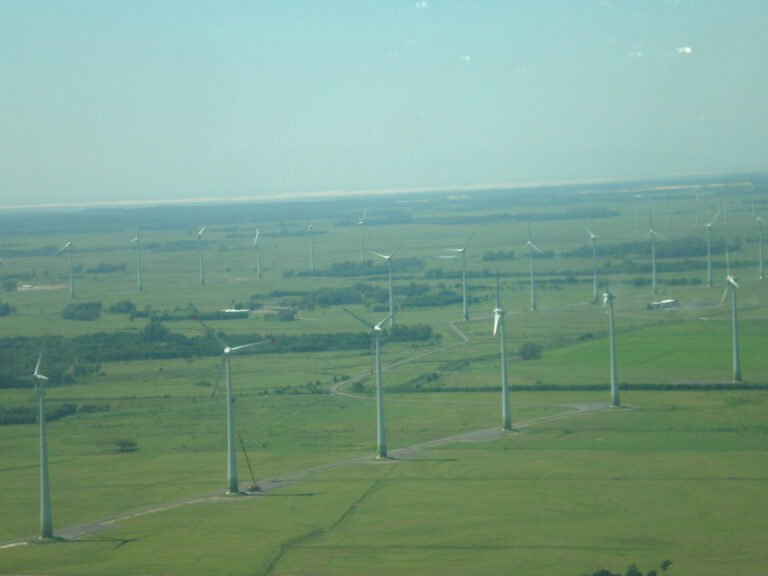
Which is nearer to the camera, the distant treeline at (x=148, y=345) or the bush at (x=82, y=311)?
the distant treeline at (x=148, y=345)

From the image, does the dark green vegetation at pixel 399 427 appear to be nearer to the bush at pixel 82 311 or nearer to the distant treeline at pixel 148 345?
the distant treeline at pixel 148 345

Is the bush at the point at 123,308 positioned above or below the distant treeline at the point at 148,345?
above

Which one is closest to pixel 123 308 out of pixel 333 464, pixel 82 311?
pixel 82 311

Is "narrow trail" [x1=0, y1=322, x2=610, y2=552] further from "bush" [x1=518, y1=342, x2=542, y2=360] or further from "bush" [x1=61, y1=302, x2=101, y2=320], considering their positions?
"bush" [x1=61, y1=302, x2=101, y2=320]

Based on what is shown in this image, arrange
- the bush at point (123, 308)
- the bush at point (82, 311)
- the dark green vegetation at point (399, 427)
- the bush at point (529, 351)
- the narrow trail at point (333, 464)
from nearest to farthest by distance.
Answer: the dark green vegetation at point (399, 427) → the narrow trail at point (333, 464) → the bush at point (529, 351) → the bush at point (82, 311) → the bush at point (123, 308)

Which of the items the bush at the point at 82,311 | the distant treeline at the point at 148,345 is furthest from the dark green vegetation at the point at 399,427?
the bush at the point at 82,311

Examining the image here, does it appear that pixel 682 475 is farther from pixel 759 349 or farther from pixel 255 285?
pixel 255 285

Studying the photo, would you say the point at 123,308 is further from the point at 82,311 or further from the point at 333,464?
the point at 333,464
